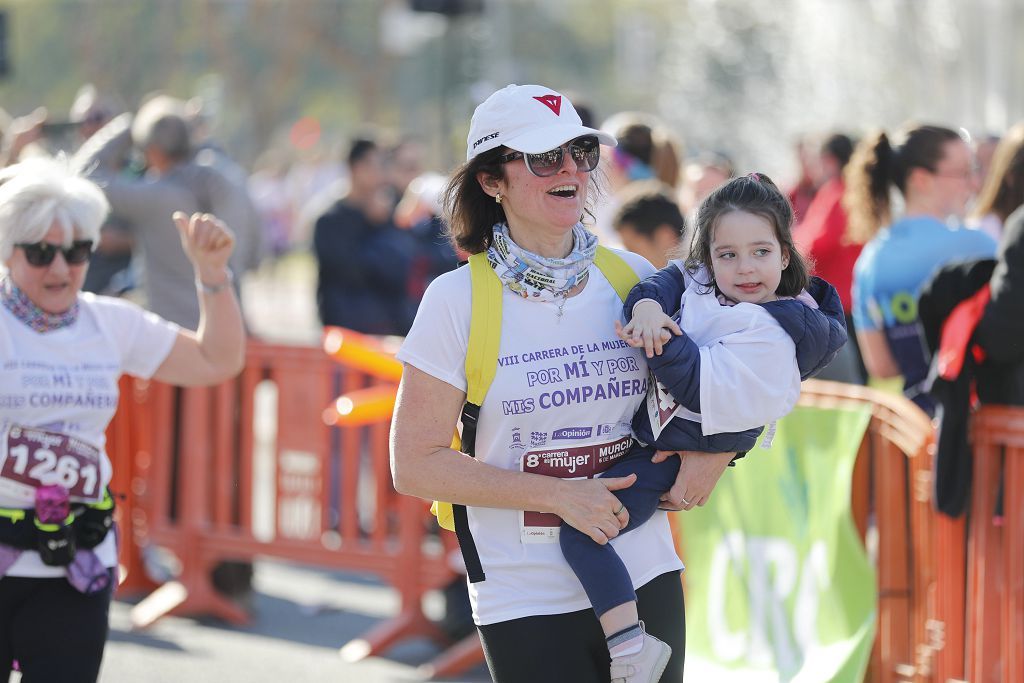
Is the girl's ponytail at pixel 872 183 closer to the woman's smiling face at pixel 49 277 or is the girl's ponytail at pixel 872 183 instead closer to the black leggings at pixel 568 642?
the black leggings at pixel 568 642

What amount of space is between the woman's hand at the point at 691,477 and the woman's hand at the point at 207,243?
1.66 m

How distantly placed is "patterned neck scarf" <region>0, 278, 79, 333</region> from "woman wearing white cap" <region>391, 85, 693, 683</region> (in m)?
1.48

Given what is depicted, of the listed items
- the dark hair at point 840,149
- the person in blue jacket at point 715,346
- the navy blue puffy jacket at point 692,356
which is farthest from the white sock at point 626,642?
the dark hair at point 840,149

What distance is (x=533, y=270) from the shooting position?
3.46 m

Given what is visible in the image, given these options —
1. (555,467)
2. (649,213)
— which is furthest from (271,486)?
(555,467)

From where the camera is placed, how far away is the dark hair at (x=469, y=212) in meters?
3.61

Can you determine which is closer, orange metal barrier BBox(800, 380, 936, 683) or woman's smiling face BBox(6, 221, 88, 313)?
woman's smiling face BBox(6, 221, 88, 313)

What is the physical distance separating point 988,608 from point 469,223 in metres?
2.28

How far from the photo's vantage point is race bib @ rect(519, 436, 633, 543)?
11.4 feet

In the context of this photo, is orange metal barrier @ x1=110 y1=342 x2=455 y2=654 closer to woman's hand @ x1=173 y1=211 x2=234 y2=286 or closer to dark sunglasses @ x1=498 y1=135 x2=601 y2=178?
woman's hand @ x1=173 y1=211 x2=234 y2=286

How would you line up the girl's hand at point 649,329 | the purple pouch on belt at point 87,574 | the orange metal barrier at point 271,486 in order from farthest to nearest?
the orange metal barrier at point 271,486, the purple pouch on belt at point 87,574, the girl's hand at point 649,329

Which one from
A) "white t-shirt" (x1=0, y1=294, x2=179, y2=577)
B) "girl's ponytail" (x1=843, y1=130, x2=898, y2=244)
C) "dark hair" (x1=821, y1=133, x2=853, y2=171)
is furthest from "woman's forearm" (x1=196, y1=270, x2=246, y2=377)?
"dark hair" (x1=821, y1=133, x2=853, y2=171)

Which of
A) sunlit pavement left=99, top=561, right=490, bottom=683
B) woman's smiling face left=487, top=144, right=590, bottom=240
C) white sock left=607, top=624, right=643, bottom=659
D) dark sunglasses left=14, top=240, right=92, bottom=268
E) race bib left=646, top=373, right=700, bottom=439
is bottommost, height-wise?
sunlit pavement left=99, top=561, right=490, bottom=683

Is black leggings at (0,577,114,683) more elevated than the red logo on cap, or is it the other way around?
the red logo on cap
